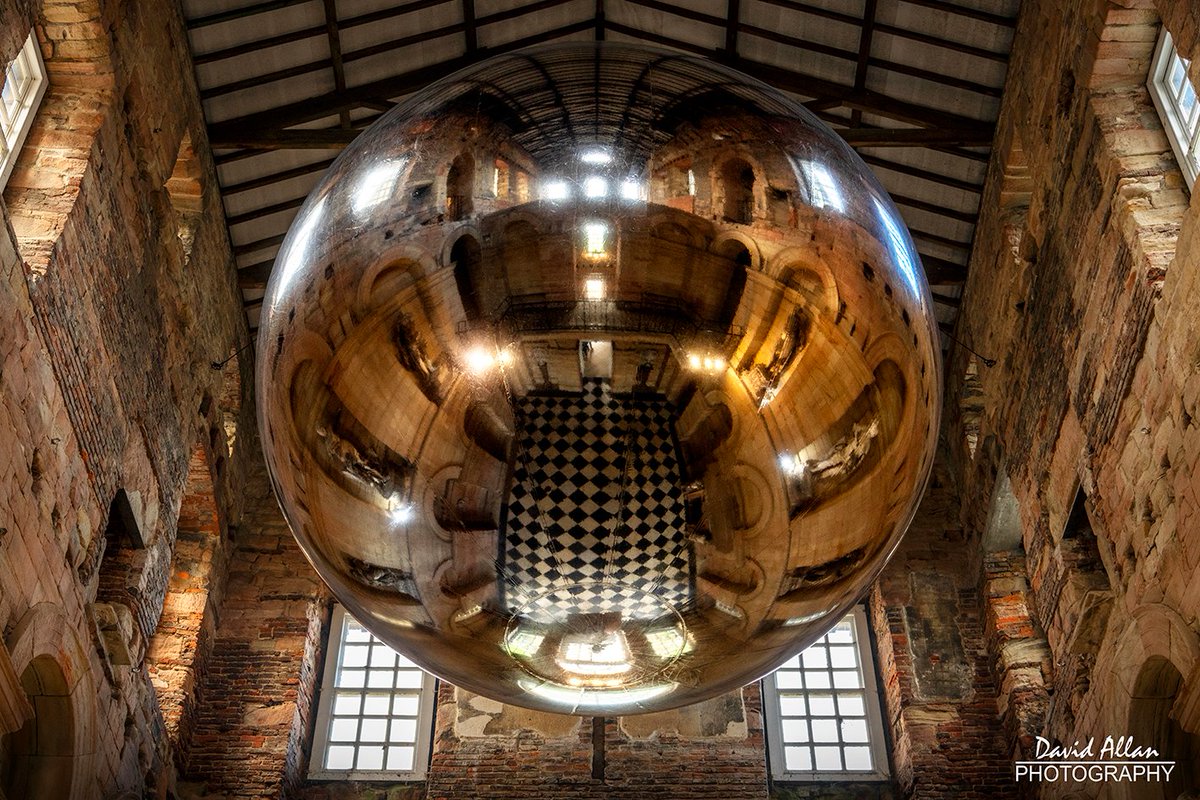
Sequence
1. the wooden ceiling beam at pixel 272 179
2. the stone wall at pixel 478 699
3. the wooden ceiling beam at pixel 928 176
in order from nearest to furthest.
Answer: the stone wall at pixel 478 699 → the wooden ceiling beam at pixel 928 176 → the wooden ceiling beam at pixel 272 179

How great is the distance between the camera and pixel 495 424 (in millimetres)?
1356

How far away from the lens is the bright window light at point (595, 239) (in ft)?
4.57

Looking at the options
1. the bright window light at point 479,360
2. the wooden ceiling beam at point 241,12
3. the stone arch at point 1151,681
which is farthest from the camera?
the wooden ceiling beam at point 241,12

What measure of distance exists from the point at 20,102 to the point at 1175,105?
23.7ft

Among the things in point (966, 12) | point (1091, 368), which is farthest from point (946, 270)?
point (1091, 368)

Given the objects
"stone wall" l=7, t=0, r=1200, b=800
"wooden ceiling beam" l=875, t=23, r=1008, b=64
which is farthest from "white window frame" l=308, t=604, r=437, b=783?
"wooden ceiling beam" l=875, t=23, r=1008, b=64

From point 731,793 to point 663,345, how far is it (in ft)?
28.5

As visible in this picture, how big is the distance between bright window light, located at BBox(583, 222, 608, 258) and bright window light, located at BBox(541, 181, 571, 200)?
5 centimetres

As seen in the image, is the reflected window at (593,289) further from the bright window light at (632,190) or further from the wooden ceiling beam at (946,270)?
the wooden ceiling beam at (946,270)

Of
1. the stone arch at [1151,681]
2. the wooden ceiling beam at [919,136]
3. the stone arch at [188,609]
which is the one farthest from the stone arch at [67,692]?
the wooden ceiling beam at [919,136]

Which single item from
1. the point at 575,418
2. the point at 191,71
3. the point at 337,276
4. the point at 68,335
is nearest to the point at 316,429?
the point at 337,276

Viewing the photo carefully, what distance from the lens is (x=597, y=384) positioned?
1.37 meters

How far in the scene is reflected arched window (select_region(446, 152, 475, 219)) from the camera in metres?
1.42

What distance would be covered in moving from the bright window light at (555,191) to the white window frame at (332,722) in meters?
8.58
